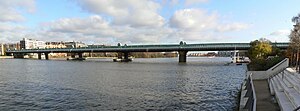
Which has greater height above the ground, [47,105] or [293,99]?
[293,99]

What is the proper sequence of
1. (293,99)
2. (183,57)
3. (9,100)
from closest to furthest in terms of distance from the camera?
(293,99), (9,100), (183,57)

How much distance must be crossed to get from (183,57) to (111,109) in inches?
4329

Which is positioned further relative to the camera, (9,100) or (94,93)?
(94,93)

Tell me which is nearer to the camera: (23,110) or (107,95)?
(23,110)

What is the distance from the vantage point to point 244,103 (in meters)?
19.8

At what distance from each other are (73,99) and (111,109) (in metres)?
5.73

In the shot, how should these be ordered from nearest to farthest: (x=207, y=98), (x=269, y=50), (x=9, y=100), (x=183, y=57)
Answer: (x=9, y=100) → (x=207, y=98) → (x=269, y=50) → (x=183, y=57)

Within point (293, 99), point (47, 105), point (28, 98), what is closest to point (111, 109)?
point (47, 105)

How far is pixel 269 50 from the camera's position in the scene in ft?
273

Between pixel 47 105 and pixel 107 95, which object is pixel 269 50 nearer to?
pixel 107 95

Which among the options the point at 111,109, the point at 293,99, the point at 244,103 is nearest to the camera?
the point at 293,99

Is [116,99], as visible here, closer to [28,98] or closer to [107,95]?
[107,95]

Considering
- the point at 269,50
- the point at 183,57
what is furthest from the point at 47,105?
the point at 183,57

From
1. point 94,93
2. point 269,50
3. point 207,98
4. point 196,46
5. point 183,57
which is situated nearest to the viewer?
point 207,98
